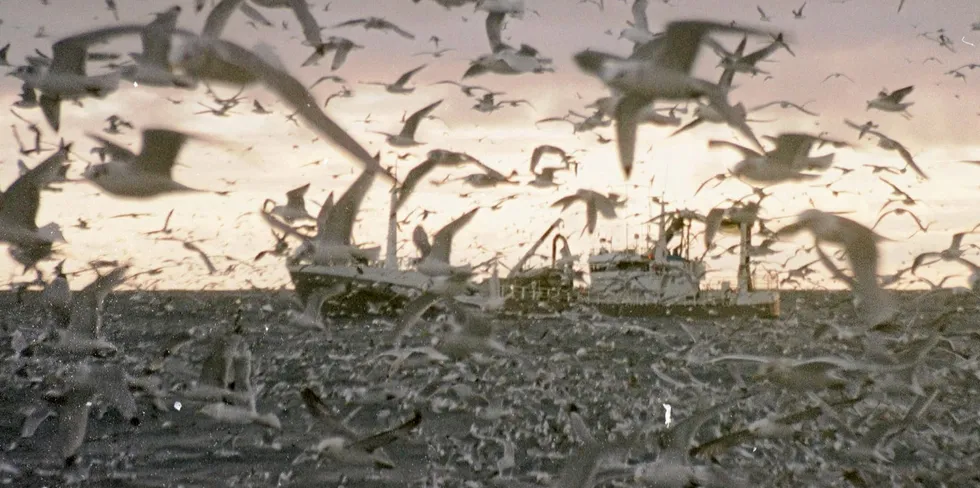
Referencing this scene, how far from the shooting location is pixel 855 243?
905 centimetres

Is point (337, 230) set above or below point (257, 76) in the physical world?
below

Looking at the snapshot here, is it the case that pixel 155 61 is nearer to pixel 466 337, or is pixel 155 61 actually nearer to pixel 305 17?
pixel 305 17

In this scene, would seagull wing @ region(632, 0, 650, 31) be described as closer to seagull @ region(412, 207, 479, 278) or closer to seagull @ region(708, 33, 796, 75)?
seagull @ region(708, 33, 796, 75)

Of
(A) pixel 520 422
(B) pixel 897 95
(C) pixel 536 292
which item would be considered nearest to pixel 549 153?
(B) pixel 897 95

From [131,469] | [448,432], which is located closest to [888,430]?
[448,432]

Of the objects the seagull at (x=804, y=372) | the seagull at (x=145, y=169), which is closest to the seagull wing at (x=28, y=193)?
the seagull at (x=145, y=169)

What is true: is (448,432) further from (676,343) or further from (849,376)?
(676,343)

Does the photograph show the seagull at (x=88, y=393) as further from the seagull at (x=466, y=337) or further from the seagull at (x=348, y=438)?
the seagull at (x=466, y=337)

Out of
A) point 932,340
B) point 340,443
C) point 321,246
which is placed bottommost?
point 340,443

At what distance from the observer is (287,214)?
11883mm

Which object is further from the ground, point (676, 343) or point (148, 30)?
point (148, 30)

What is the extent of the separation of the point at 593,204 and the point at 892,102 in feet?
11.7

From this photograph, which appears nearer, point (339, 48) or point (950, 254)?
point (339, 48)

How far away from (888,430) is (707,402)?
398 inches
